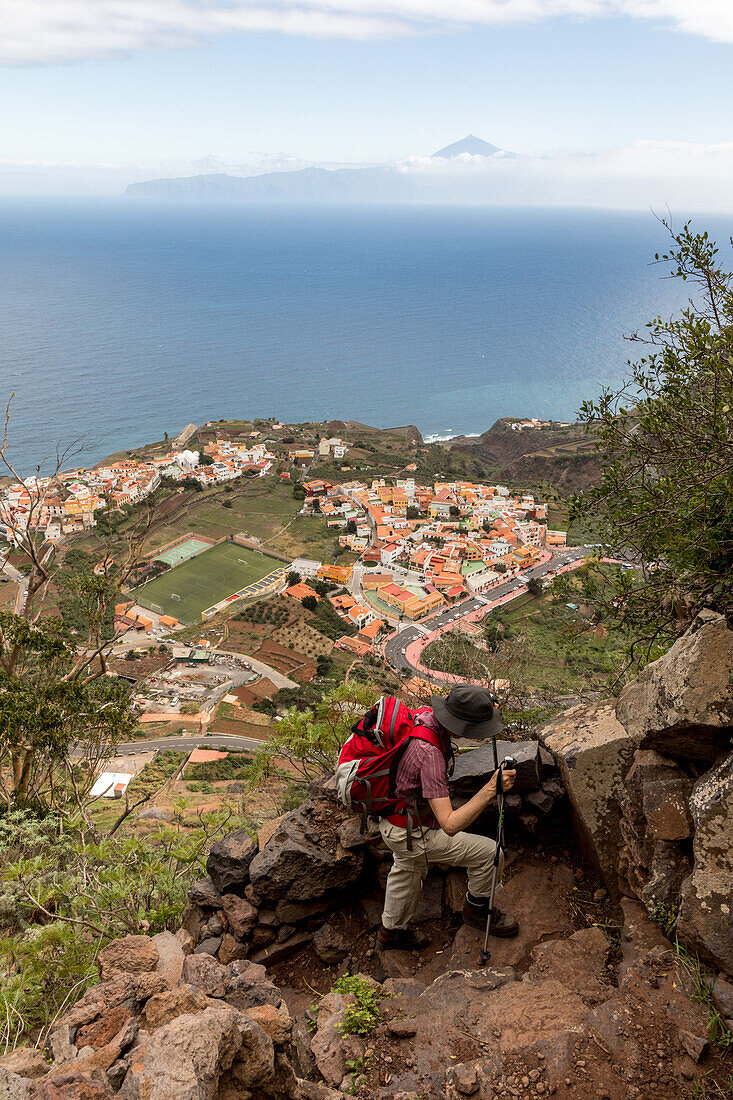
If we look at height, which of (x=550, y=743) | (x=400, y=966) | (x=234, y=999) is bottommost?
(x=400, y=966)

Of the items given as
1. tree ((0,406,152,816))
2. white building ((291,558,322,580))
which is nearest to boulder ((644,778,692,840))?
tree ((0,406,152,816))

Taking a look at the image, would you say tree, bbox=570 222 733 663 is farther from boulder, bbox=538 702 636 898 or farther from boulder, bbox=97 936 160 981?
boulder, bbox=97 936 160 981

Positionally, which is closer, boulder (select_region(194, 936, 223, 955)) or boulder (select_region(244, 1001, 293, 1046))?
boulder (select_region(244, 1001, 293, 1046))

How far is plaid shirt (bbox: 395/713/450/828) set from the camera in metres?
3.25

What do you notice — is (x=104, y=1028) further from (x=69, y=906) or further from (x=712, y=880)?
(x=712, y=880)

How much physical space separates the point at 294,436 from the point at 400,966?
64.2 m

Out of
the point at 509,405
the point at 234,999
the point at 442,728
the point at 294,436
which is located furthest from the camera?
the point at 509,405

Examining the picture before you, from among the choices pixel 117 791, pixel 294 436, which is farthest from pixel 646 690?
pixel 294 436

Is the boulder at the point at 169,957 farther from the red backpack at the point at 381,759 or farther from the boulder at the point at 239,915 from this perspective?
the red backpack at the point at 381,759

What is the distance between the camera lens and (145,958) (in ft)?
10.5

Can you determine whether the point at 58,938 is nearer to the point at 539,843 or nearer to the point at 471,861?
the point at 471,861

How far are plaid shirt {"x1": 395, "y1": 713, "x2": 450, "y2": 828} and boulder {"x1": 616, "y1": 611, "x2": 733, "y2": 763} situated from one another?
3.54 feet

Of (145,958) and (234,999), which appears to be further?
(145,958)

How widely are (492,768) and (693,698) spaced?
4.52 ft
